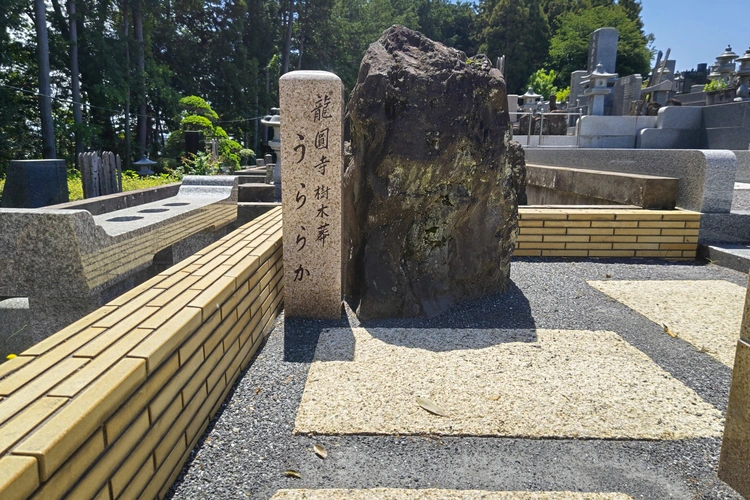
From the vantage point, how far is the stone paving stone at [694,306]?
12.0 ft

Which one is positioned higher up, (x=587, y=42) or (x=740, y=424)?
(x=587, y=42)

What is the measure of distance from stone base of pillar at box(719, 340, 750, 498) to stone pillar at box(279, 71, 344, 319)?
2.59m

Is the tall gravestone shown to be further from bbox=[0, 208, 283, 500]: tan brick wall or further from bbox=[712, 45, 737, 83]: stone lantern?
bbox=[0, 208, 283, 500]: tan brick wall

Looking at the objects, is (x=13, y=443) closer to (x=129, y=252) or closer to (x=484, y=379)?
(x=484, y=379)

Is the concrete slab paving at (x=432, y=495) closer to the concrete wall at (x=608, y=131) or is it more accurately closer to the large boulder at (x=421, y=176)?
the large boulder at (x=421, y=176)

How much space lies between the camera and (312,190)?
385cm

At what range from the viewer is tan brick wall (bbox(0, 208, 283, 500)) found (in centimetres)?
132

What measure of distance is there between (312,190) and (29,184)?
379 cm

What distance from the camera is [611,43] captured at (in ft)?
67.7

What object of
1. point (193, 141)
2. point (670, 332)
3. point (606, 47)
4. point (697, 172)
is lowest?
point (670, 332)

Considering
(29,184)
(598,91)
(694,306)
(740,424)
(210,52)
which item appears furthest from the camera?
(210,52)

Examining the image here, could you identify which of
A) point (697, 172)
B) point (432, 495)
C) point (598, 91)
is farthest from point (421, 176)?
point (598, 91)

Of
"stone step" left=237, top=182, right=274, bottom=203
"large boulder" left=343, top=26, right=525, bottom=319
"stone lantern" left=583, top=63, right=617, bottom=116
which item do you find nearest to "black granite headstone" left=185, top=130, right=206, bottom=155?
"stone step" left=237, top=182, right=274, bottom=203

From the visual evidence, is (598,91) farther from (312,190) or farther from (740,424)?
(740,424)
